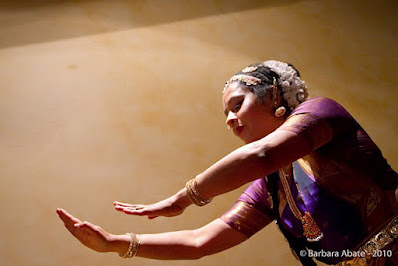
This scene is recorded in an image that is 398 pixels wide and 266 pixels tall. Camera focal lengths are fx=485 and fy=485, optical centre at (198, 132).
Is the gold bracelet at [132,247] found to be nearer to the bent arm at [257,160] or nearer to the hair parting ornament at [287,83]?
the bent arm at [257,160]

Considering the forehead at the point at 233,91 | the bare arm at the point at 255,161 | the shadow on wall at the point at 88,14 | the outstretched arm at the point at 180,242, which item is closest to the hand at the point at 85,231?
the outstretched arm at the point at 180,242

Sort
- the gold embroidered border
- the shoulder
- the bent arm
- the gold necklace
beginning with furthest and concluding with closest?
1. the gold embroidered border
2. the gold necklace
3. the shoulder
4. the bent arm

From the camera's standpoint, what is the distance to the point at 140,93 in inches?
85.7

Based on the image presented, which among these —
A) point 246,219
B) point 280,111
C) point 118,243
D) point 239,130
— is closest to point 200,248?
→ point 246,219

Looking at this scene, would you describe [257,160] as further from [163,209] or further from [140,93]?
[140,93]

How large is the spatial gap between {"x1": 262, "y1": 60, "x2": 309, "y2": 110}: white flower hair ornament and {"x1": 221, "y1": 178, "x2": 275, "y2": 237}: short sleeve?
29cm

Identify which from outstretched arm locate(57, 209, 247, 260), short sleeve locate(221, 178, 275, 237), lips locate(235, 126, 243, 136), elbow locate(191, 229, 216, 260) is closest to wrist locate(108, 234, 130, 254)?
outstretched arm locate(57, 209, 247, 260)

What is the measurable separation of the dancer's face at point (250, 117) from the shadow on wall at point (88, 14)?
3.22 ft

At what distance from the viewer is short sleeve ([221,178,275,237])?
1598 mm

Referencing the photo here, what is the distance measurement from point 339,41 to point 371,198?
1196 mm

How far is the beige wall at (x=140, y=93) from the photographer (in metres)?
1.99

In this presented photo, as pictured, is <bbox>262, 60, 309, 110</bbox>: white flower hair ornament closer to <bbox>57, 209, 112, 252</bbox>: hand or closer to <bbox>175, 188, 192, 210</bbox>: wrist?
<bbox>175, 188, 192, 210</bbox>: wrist

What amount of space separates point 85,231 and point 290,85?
0.76 metres

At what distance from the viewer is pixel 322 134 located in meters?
1.22
